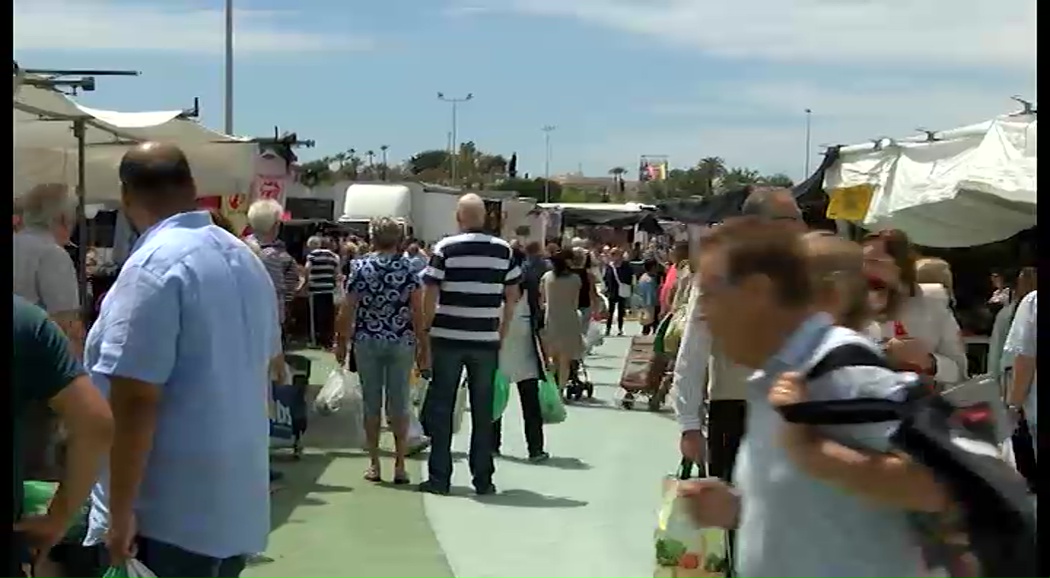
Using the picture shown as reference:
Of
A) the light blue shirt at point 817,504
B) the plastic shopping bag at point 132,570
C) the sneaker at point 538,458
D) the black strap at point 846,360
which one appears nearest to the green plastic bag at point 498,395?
the sneaker at point 538,458

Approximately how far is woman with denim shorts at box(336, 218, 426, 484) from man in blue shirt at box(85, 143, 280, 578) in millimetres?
4859

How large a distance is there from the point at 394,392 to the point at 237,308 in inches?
204

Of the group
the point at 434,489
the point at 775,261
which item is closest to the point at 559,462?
the point at 434,489

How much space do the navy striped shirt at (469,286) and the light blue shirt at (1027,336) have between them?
2991mm

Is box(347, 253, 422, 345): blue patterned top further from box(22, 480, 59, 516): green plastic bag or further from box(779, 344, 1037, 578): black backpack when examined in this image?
box(779, 344, 1037, 578): black backpack

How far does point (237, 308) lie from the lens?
391 cm

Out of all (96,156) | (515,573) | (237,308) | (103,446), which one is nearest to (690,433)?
(515,573)

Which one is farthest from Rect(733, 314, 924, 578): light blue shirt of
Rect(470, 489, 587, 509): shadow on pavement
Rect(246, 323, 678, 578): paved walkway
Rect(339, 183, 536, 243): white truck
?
Rect(339, 183, 536, 243): white truck

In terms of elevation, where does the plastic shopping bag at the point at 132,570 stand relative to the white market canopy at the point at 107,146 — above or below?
below

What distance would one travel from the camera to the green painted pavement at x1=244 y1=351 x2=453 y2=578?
7.07 meters

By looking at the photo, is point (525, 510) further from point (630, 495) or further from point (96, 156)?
point (96, 156)

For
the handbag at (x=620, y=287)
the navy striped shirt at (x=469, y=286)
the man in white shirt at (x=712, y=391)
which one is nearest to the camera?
the man in white shirt at (x=712, y=391)

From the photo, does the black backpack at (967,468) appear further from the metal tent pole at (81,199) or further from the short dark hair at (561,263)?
the short dark hair at (561,263)

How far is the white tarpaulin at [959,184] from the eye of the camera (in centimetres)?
898
